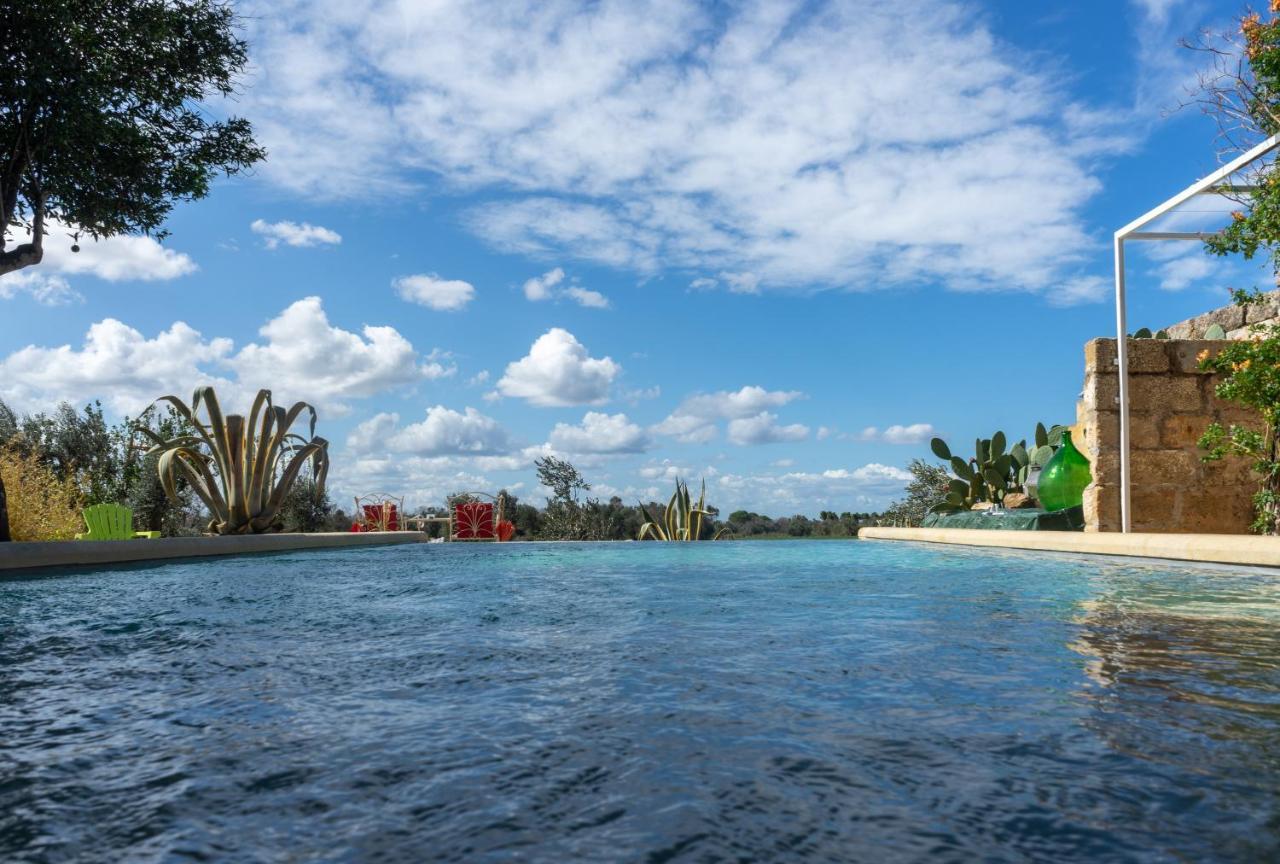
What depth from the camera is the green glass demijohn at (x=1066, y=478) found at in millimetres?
10961

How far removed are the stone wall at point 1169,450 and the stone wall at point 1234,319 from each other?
819 mm

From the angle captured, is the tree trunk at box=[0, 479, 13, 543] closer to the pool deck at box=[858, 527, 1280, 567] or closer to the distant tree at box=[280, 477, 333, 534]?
the distant tree at box=[280, 477, 333, 534]

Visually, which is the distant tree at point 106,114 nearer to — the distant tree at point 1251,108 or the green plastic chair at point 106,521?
the green plastic chair at point 106,521

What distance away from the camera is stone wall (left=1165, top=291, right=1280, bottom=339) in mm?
9766

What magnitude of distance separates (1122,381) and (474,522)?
13781mm

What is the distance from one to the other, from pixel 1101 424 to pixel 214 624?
9466 millimetres

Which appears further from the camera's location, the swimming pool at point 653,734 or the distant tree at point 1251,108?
the distant tree at point 1251,108

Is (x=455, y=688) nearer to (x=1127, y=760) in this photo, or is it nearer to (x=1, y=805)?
(x=1, y=805)

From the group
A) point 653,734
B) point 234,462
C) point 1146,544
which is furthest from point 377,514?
point 653,734

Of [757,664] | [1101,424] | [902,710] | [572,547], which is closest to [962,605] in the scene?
[757,664]

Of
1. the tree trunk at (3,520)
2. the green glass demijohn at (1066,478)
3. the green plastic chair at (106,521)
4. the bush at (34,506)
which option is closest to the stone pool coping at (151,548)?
the green plastic chair at (106,521)

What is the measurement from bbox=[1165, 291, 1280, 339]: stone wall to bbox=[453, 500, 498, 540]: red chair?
13704 millimetres

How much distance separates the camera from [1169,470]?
32.4ft

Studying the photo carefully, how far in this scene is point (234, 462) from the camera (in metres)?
13.9
